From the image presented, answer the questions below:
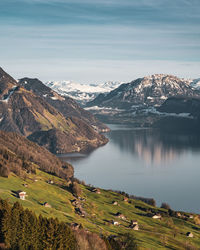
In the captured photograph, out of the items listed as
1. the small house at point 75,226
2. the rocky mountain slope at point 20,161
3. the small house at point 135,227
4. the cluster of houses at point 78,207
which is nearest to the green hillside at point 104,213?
the cluster of houses at point 78,207

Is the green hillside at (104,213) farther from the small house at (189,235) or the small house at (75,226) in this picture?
the small house at (75,226)

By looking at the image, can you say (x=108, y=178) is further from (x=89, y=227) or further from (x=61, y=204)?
(x=89, y=227)

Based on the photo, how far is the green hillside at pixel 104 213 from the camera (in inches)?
3462

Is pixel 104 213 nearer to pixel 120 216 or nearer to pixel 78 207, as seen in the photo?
pixel 120 216

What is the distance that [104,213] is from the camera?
355 feet

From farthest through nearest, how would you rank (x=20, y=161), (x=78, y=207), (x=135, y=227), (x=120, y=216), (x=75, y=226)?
(x=20, y=161)
(x=120, y=216)
(x=78, y=207)
(x=135, y=227)
(x=75, y=226)

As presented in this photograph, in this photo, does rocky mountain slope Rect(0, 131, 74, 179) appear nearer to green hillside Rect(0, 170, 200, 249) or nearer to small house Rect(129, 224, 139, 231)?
green hillside Rect(0, 170, 200, 249)

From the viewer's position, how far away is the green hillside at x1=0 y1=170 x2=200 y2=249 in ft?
289

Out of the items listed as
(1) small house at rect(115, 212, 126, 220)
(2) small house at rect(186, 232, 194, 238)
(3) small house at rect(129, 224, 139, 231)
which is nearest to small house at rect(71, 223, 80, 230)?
(3) small house at rect(129, 224, 139, 231)

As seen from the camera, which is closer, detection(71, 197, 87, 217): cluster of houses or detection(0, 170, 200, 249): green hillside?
detection(0, 170, 200, 249): green hillside

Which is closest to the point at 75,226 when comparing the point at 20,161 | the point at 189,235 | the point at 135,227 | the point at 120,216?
the point at 135,227

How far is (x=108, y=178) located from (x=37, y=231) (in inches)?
5181

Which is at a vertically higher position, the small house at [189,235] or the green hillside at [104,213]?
the green hillside at [104,213]

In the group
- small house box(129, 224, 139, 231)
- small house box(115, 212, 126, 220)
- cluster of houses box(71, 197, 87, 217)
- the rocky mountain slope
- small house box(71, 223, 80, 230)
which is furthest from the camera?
the rocky mountain slope
